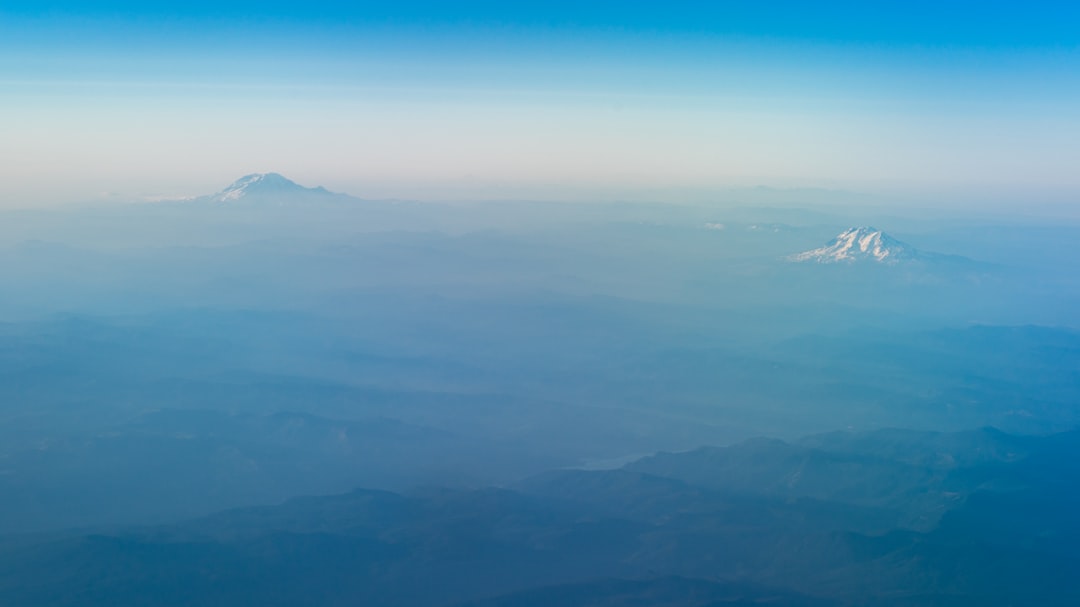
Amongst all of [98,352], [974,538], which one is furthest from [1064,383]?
[98,352]

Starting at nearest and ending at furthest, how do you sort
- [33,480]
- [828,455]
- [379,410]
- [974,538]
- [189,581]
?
[189,581] → [974,538] → [33,480] → [828,455] → [379,410]

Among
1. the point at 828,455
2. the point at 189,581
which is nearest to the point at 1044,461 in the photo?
the point at 828,455

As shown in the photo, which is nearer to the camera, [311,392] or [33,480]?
[33,480]

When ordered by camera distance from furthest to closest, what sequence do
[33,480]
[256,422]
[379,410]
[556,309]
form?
[556,309]
[379,410]
[256,422]
[33,480]

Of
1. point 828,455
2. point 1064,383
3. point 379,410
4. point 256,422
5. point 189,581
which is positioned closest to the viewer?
point 189,581

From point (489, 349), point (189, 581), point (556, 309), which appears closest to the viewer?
point (189, 581)

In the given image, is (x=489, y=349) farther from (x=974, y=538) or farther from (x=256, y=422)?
(x=974, y=538)

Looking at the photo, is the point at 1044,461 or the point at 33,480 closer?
the point at 33,480

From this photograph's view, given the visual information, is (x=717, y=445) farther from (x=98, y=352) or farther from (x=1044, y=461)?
(x=98, y=352)
